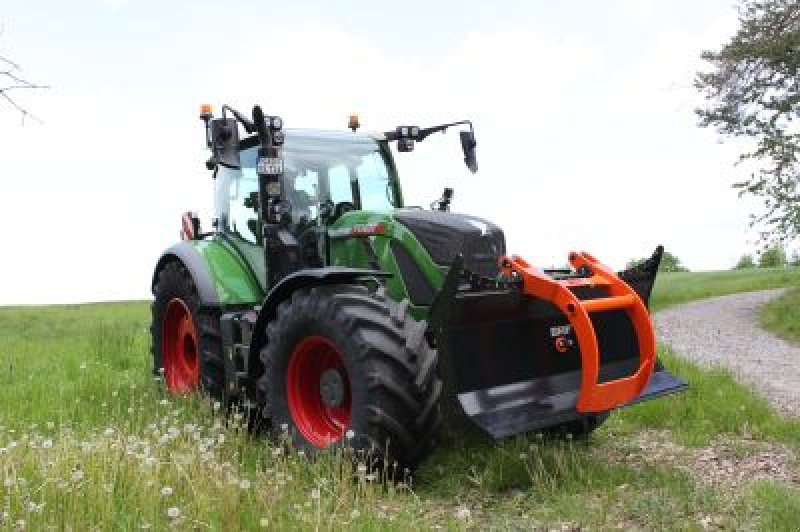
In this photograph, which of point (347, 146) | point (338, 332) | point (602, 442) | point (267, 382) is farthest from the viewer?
point (347, 146)

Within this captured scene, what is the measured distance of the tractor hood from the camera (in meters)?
6.57

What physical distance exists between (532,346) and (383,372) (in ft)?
4.31

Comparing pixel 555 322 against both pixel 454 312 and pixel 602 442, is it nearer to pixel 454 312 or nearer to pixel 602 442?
pixel 454 312

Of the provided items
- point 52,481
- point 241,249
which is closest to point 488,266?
point 241,249

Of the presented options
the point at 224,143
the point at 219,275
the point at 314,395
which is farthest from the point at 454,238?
the point at 219,275

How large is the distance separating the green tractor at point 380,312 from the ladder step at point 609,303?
0.05 ft

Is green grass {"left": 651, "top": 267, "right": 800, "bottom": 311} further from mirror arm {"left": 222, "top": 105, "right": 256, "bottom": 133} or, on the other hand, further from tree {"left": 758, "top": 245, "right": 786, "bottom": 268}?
mirror arm {"left": 222, "top": 105, "right": 256, "bottom": 133}

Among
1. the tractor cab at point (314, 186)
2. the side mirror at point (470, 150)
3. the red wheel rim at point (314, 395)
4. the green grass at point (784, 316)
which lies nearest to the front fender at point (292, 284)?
the red wheel rim at point (314, 395)

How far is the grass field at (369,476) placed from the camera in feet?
14.9

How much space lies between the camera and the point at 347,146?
812cm

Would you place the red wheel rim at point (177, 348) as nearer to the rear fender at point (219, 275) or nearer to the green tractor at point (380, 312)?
the green tractor at point (380, 312)

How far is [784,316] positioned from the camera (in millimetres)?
19000

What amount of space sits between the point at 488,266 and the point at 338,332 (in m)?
1.52

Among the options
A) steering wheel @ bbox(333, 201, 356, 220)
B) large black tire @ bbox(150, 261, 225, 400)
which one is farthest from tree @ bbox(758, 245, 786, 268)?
steering wheel @ bbox(333, 201, 356, 220)
